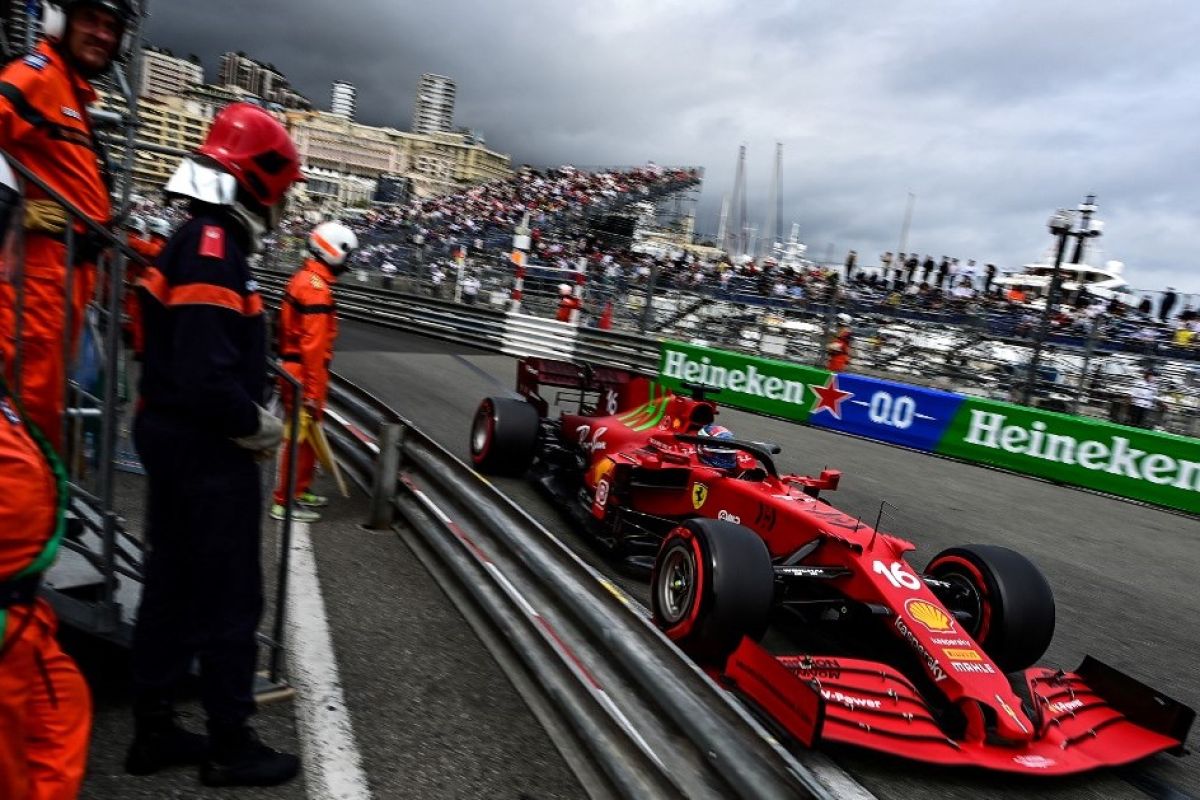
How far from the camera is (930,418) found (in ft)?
32.2

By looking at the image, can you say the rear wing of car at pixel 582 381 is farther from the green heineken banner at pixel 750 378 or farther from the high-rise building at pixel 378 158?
the high-rise building at pixel 378 158

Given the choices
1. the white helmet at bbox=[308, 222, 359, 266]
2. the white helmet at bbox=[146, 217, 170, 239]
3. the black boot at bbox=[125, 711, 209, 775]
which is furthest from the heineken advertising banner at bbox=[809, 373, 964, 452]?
the black boot at bbox=[125, 711, 209, 775]

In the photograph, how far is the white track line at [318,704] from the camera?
8.37ft

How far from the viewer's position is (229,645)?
242 centimetres

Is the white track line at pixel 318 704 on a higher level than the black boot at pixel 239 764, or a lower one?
lower

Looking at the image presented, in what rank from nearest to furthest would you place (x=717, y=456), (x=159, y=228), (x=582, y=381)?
(x=717, y=456) < (x=582, y=381) < (x=159, y=228)

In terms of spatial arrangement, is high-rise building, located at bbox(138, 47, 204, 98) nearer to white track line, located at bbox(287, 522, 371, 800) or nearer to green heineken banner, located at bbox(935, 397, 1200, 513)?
green heineken banner, located at bbox(935, 397, 1200, 513)

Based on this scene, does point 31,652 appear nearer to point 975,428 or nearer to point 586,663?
point 586,663

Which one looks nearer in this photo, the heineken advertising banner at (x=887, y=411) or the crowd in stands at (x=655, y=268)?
the heineken advertising banner at (x=887, y=411)

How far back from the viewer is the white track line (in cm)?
255

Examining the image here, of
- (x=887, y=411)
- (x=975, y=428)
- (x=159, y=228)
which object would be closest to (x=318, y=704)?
(x=159, y=228)

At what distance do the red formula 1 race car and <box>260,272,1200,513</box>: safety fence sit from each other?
4.94 m

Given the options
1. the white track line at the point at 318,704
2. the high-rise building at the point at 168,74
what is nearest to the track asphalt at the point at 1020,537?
the white track line at the point at 318,704

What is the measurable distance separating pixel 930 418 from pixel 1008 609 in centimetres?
635
